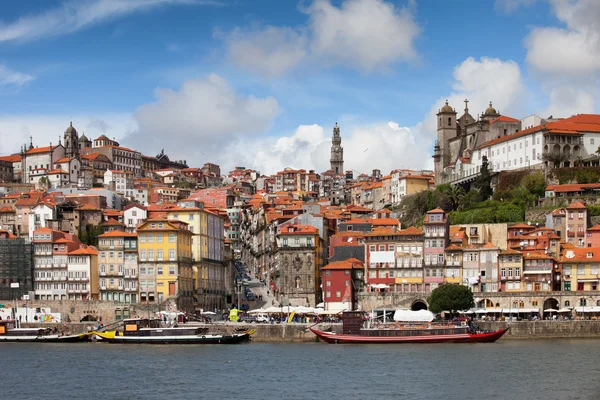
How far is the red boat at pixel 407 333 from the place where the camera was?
77375 mm

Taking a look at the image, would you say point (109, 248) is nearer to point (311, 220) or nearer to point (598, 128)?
point (311, 220)

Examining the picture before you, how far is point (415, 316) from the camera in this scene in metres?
79.0

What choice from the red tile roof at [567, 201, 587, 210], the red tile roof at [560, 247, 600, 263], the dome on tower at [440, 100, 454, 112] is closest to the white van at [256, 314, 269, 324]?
the red tile roof at [560, 247, 600, 263]

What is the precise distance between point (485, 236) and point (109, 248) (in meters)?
34.0

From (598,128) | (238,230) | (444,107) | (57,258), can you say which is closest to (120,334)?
(57,258)

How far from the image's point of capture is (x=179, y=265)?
92.1 meters

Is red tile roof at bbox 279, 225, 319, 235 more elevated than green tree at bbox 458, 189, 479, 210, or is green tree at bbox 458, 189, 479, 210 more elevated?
green tree at bbox 458, 189, 479, 210

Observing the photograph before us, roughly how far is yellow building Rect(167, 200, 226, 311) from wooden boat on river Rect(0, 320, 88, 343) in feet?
46.6

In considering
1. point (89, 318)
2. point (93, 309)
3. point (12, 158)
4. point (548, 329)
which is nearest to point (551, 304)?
point (548, 329)

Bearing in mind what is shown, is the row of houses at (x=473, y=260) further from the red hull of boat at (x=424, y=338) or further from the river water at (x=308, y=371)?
the river water at (x=308, y=371)

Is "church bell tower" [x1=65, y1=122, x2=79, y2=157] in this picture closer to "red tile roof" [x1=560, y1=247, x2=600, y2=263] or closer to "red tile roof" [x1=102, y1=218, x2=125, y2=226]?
"red tile roof" [x1=102, y1=218, x2=125, y2=226]

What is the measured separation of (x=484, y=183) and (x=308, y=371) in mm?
58597

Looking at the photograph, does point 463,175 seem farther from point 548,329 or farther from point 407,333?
point 407,333

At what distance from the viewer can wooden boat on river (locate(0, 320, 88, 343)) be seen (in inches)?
3307
